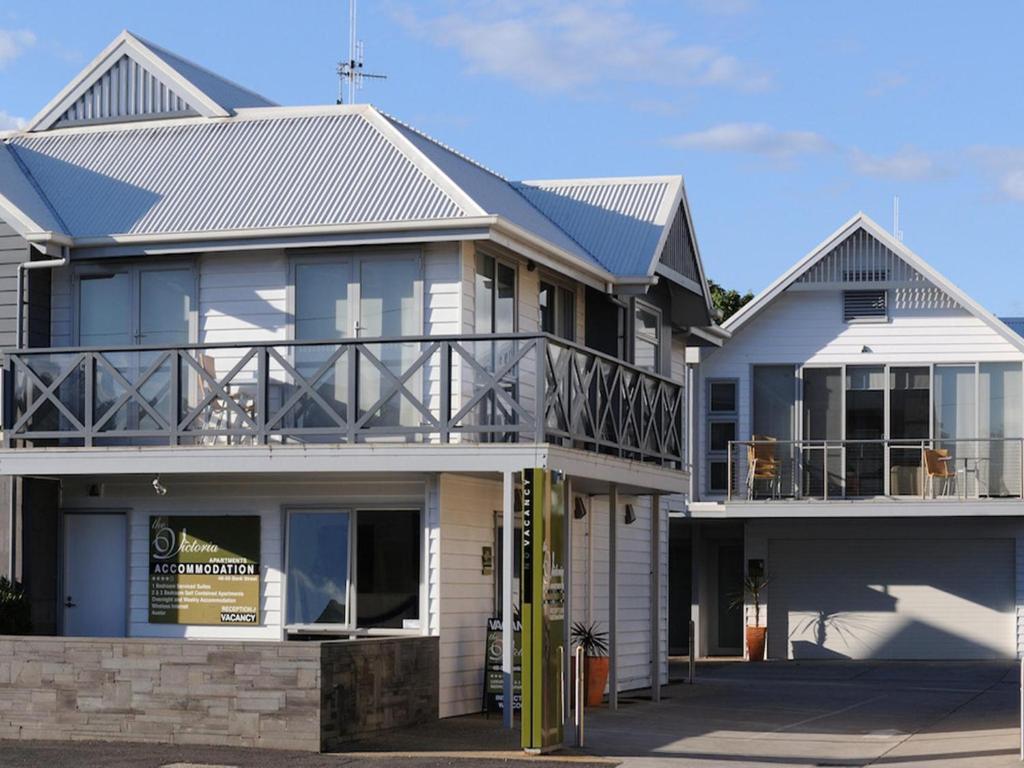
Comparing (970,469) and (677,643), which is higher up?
(970,469)

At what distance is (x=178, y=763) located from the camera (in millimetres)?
15797

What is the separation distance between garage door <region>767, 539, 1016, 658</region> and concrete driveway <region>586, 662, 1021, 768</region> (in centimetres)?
387

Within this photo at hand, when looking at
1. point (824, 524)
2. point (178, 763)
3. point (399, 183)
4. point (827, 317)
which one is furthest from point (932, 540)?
point (178, 763)

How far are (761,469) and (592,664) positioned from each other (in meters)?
11.5

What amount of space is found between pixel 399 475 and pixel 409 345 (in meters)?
1.69

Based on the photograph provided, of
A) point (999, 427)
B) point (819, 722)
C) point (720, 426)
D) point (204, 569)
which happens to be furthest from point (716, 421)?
point (204, 569)

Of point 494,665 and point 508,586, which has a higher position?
point 508,586

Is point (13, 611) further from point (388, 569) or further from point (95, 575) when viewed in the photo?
point (388, 569)

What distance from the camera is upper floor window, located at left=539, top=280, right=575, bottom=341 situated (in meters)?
22.5

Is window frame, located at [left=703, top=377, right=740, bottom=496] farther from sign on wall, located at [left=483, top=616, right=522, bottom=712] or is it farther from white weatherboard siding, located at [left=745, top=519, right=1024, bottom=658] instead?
sign on wall, located at [left=483, top=616, right=522, bottom=712]

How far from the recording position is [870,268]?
109 feet

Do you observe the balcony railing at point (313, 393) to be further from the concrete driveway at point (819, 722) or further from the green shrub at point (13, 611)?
the concrete driveway at point (819, 722)

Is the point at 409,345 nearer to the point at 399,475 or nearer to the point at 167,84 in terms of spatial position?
the point at 399,475

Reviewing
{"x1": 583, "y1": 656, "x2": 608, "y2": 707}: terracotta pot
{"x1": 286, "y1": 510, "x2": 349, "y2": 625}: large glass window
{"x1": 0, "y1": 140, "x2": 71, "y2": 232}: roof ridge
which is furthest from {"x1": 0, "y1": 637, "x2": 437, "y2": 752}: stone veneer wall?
{"x1": 0, "y1": 140, "x2": 71, "y2": 232}: roof ridge
